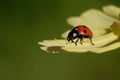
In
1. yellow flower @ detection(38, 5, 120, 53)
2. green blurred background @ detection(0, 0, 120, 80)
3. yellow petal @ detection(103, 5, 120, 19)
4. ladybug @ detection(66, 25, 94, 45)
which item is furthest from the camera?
green blurred background @ detection(0, 0, 120, 80)

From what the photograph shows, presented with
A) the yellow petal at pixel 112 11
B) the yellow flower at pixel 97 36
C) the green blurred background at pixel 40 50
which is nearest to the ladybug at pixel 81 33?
the yellow flower at pixel 97 36

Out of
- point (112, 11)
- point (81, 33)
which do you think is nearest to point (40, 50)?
point (112, 11)

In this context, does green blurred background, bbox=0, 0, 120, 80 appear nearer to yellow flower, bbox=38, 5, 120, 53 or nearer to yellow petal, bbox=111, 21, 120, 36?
yellow flower, bbox=38, 5, 120, 53

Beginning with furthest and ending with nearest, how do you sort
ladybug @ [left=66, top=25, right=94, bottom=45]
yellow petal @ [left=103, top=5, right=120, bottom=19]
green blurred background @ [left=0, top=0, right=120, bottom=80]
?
green blurred background @ [left=0, top=0, right=120, bottom=80], yellow petal @ [left=103, top=5, right=120, bottom=19], ladybug @ [left=66, top=25, right=94, bottom=45]

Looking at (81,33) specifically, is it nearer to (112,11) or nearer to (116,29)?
(116,29)

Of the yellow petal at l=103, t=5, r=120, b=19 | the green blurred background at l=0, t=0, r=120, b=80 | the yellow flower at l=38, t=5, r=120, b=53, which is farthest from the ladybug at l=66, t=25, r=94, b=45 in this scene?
the green blurred background at l=0, t=0, r=120, b=80

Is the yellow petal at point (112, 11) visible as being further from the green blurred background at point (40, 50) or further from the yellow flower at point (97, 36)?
the green blurred background at point (40, 50)
